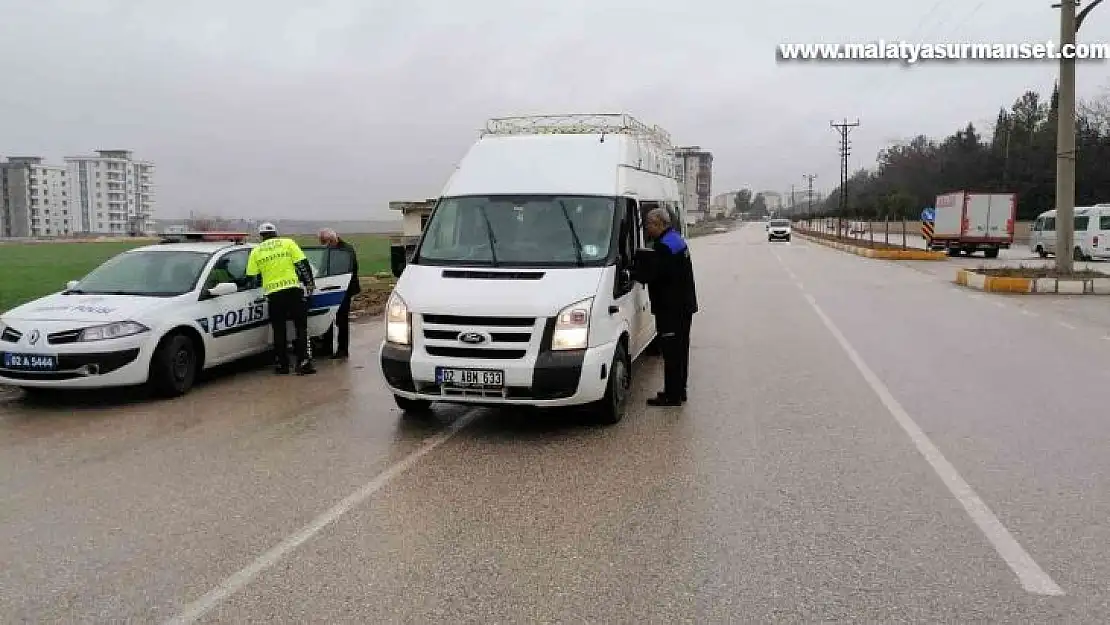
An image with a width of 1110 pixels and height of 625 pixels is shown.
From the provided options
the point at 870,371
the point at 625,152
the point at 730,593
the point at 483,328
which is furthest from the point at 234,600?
the point at 870,371

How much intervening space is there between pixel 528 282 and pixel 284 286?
3.93 m

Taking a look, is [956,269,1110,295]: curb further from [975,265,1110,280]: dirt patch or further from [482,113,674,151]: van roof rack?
[482,113,674,151]: van roof rack

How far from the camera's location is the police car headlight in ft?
25.8

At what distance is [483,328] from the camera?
646 centimetres

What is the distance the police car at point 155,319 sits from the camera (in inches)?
308

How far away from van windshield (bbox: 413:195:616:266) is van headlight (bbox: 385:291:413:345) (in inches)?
26.7

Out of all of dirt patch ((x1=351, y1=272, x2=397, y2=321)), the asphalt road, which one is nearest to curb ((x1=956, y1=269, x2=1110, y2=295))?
the asphalt road

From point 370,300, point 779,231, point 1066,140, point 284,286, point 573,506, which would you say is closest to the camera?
Answer: point 573,506

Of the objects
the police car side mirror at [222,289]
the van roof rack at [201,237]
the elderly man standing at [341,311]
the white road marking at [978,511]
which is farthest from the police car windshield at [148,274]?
the white road marking at [978,511]

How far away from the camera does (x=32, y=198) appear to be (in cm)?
15738

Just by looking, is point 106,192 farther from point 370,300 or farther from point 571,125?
point 571,125

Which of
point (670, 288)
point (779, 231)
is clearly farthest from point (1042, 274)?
point (779, 231)

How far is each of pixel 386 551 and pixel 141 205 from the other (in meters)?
209

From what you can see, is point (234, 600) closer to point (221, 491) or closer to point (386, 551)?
point (386, 551)
